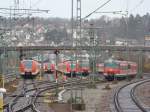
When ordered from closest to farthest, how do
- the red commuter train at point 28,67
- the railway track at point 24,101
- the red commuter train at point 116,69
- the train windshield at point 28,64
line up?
1. the railway track at point 24,101
2. the train windshield at point 28,64
3. the red commuter train at point 28,67
4. the red commuter train at point 116,69

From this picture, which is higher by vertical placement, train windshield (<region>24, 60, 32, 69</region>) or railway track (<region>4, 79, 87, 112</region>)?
train windshield (<region>24, 60, 32, 69</region>)

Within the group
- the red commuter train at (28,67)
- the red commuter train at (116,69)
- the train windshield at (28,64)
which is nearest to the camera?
the train windshield at (28,64)

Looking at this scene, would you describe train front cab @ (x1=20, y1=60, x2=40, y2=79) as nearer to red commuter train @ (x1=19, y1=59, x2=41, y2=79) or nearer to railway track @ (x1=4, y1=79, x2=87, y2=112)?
red commuter train @ (x1=19, y1=59, x2=41, y2=79)

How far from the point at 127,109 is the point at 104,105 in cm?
222

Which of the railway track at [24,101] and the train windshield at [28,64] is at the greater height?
the train windshield at [28,64]

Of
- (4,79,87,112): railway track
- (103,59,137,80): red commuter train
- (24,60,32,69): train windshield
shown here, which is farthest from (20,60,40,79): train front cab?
(4,79,87,112): railway track

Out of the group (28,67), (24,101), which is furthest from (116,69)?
(24,101)

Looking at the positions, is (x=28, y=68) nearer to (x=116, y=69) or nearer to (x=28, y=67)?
(x=28, y=67)

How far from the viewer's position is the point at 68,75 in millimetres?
71750

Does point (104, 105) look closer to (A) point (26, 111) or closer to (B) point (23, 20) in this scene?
(A) point (26, 111)

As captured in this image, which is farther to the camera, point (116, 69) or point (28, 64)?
point (116, 69)

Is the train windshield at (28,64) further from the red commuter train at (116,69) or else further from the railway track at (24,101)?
the railway track at (24,101)

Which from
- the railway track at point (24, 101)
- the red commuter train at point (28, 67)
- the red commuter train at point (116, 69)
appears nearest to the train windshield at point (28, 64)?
the red commuter train at point (28, 67)

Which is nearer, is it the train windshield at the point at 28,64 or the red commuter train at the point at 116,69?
the train windshield at the point at 28,64
